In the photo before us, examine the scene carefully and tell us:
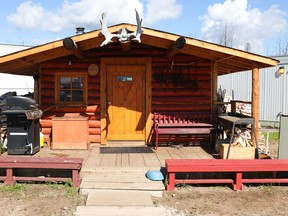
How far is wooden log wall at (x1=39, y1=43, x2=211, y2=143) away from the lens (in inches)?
291

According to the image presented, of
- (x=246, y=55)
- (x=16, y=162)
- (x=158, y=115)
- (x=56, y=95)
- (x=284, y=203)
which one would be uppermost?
(x=246, y=55)

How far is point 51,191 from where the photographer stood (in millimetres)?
4984

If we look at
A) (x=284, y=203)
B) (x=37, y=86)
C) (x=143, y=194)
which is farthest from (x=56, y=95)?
(x=284, y=203)

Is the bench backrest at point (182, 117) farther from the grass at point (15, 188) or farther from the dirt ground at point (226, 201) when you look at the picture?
the grass at point (15, 188)

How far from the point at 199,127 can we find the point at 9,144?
3934 mm

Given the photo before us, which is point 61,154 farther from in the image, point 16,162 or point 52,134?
point 16,162

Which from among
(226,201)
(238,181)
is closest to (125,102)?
(238,181)

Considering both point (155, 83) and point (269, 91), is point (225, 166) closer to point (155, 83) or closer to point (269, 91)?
point (155, 83)

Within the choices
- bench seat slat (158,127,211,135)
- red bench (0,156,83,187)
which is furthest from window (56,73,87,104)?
red bench (0,156,83,187)

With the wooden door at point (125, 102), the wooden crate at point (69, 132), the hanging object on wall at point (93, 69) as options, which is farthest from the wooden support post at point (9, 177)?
the hanging object on wall at point (93, 69)

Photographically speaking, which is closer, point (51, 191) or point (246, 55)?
point (51, 191)

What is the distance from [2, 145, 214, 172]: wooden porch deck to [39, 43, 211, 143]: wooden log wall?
848 mm

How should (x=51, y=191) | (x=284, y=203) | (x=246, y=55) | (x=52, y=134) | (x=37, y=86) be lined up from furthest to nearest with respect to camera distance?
(x=37, y=86) → (x=52, y=134) → (x=246, y=55) → (x=51, y=191) → (x=284, y=203)

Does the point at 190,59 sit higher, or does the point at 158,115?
the point at 190,59
